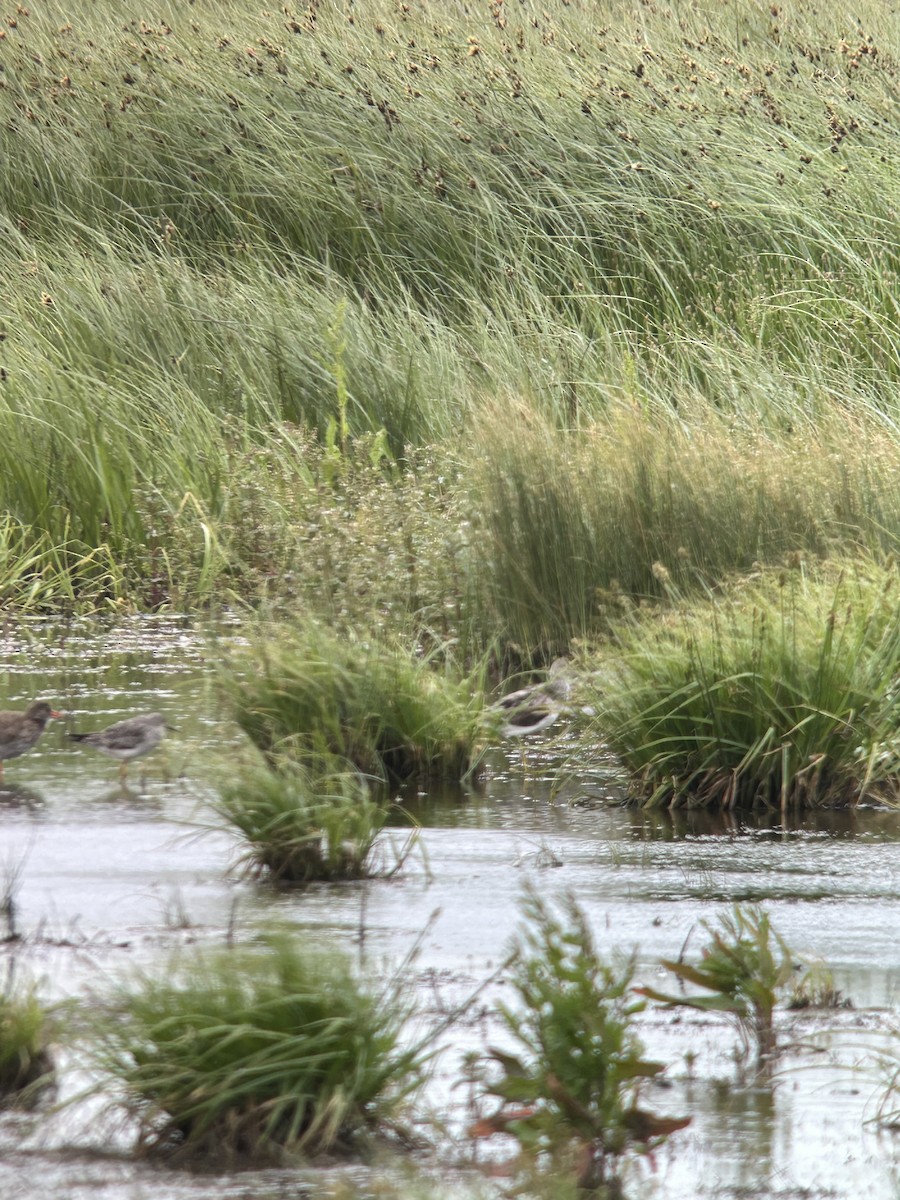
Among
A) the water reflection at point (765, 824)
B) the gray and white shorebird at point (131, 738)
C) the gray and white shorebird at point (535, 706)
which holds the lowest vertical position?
the water reflection at point (765, 824)

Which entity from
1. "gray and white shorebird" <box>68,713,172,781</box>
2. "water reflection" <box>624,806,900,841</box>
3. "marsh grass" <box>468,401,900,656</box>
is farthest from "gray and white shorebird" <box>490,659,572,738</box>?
"gray and white shorebird" <box>68,713,172,781</box>

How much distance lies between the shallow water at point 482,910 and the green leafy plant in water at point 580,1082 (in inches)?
3.1

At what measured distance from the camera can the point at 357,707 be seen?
634 cm

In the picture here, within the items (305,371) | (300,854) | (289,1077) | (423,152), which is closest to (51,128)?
(423,152)

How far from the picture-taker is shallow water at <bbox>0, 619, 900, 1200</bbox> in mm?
3189

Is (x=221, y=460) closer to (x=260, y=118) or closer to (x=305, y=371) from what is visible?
(x=305, y=371)

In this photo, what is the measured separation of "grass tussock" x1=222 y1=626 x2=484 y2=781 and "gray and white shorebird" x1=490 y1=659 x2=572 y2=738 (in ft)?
0.73

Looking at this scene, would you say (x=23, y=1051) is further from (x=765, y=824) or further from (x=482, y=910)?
(x=765, y=824)

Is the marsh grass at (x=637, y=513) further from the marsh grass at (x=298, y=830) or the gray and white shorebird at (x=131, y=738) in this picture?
the marsh grass at (x=298, y=830)

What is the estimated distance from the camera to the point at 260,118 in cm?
1399

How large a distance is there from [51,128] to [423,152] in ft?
10.7

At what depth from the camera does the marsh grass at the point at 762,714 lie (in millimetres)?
6016

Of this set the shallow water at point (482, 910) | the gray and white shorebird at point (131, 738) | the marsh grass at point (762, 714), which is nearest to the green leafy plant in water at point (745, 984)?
the shallow water at point (482, 910)

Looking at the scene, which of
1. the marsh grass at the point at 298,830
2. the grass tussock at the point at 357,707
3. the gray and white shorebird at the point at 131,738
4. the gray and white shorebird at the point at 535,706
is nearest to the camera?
the marsh grass at the point at 298,830
